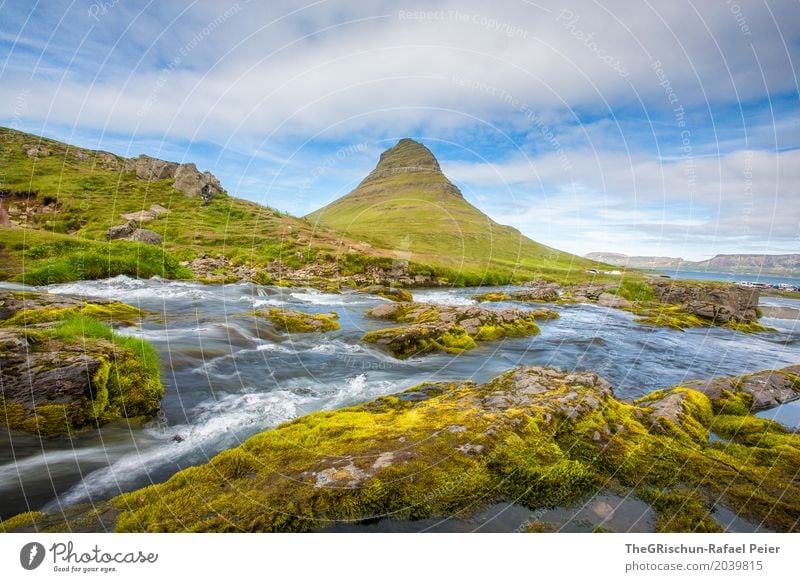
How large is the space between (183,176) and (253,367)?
301 ft

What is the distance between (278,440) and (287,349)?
11671 millimetres

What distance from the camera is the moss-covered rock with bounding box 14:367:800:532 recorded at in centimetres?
570

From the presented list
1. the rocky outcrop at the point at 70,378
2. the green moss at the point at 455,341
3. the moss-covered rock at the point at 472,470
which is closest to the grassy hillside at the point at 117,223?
the rocky outcrop at the point at 70,378

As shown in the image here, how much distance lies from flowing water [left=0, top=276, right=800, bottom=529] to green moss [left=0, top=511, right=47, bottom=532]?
33 centimetres

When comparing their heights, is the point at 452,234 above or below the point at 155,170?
below

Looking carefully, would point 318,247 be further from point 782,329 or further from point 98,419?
point 782,329

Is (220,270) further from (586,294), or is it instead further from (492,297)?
(586,294)

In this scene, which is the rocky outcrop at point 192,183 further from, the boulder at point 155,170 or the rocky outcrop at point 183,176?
the boulder at point 155,170

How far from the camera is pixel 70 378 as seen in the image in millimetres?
9000

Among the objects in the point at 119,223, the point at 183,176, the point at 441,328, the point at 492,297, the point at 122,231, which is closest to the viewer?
the point at 441,328

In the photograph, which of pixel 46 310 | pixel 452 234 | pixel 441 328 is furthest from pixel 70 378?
pixel 452 234

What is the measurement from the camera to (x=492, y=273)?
8375cm

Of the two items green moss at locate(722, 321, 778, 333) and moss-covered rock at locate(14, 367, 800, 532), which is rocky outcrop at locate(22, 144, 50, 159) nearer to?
moss-covered rock at locate(14, 367, 800, 532)

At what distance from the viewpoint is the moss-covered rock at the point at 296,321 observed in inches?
913
